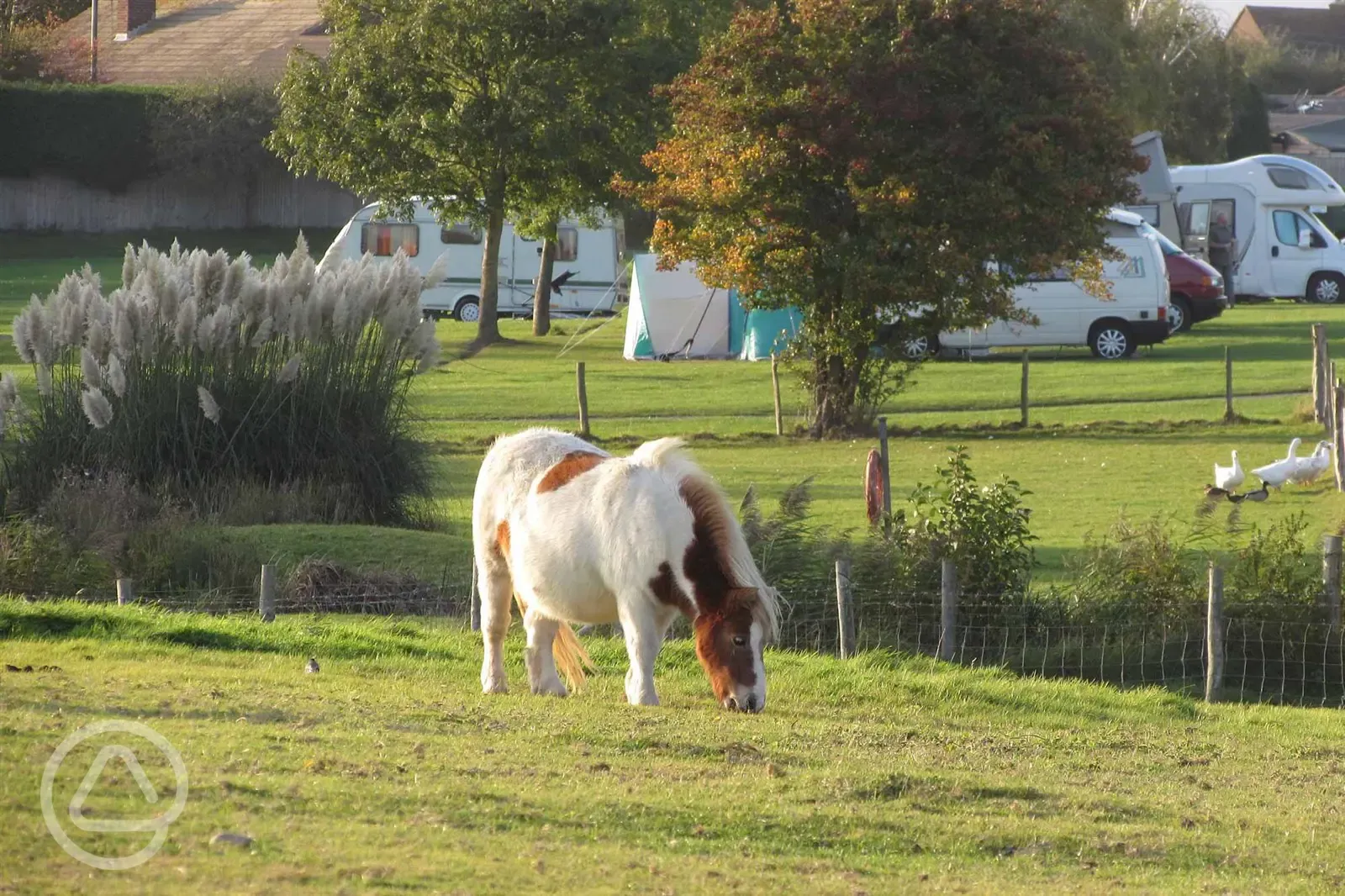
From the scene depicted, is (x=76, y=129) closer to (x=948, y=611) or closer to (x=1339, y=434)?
(x=1339, y=434)

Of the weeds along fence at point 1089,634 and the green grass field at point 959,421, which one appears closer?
the weeds along fence at point 1089,634

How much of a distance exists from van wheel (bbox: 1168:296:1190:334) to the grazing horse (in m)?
34.7

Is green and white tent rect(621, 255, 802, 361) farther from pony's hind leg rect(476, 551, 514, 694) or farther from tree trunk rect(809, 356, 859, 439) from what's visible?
pony's hind leg rect(476, 551, 514, 694)

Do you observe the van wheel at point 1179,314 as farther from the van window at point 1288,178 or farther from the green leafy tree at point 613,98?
the green leafy tree at point 613,98

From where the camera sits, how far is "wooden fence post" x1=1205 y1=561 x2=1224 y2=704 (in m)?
12.9

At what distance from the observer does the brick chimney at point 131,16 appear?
7881 centimetres

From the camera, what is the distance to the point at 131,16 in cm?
7981

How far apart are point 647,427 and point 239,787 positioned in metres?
23.6

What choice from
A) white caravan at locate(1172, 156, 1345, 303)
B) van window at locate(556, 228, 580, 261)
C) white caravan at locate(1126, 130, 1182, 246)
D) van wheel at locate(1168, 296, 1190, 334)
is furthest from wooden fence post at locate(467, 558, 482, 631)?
white caravan at locate(1172, 156, 1345, 303)

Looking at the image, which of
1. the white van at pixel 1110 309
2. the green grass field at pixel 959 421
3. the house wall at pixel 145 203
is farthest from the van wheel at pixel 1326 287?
the house wall at pixel 145 203

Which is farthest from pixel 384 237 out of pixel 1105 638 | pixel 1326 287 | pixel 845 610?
pixel 845 610

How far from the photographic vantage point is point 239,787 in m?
6.55

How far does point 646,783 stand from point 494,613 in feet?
12.2

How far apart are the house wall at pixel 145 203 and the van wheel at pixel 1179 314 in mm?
31697
